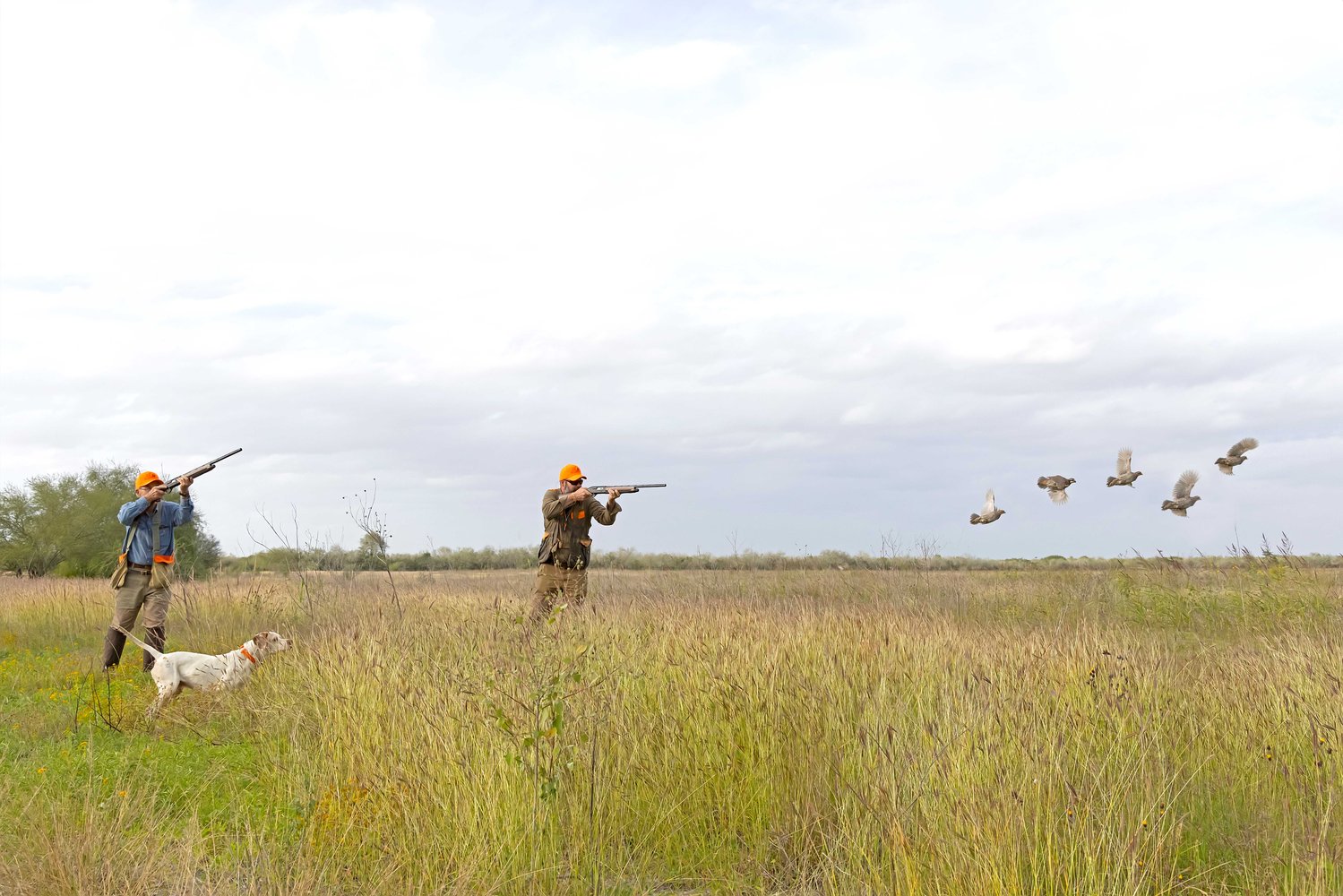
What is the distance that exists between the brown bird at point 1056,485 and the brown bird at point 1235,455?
234 centimetres

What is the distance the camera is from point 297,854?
3773 mm

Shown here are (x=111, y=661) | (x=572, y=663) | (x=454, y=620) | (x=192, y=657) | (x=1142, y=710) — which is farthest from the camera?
(x=111, y=661)

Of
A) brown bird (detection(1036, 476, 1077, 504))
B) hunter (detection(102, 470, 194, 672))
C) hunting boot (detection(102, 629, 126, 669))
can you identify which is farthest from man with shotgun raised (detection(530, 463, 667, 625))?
brown bird (detection(1036, 476, 1077, 504))

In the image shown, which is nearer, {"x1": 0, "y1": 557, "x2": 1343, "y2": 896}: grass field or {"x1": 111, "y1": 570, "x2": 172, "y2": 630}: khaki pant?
{"x1": 0, "y1": 557, "x2": 1343, "y2": 896}: grass field

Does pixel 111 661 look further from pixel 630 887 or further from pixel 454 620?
pixel 630 887

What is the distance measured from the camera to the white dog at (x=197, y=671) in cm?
762

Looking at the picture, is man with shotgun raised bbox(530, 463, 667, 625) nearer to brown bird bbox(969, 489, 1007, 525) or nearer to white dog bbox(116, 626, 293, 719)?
white dog bbox(116, 626, 293, 719)

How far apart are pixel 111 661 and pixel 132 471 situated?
2493 centimetres

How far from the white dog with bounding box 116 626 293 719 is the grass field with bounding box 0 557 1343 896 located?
36 cm

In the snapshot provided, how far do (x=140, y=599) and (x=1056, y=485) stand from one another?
44.0 feet

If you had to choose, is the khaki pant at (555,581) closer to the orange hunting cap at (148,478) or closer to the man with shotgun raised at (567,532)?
the man with shotgun raised at (567,532)

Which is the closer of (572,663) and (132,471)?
(572,663)

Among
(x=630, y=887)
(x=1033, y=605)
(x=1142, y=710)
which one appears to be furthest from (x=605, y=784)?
(x=1033, y=605)

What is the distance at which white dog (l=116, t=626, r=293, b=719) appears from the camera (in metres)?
7.62
